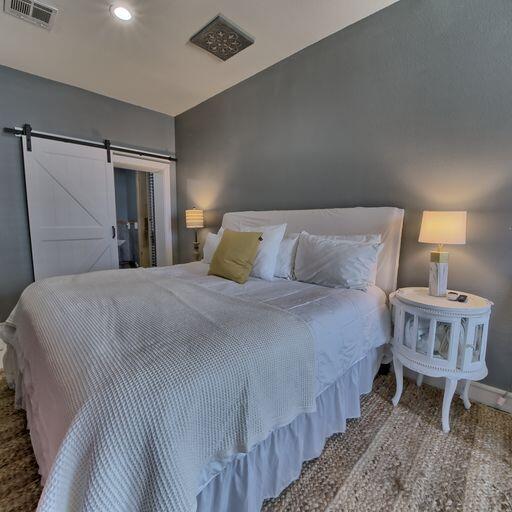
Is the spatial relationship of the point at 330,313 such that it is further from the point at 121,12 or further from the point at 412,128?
the point at 121,12

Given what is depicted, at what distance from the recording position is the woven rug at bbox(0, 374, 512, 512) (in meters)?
1.17

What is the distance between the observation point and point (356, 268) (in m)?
1.88

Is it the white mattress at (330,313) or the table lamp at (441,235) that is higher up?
the table lamp at (441,235)

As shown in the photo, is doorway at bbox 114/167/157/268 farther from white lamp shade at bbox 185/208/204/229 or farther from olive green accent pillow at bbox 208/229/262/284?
olive green accent pillow at bbox 208/229/262/284

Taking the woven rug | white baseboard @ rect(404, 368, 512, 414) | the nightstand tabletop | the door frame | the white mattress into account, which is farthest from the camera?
the door frame

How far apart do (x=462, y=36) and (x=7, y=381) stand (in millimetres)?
3823

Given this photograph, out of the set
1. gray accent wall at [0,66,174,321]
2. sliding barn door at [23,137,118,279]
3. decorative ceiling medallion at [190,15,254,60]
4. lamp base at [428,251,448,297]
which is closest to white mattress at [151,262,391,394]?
lamp base at [428,251,448,297]

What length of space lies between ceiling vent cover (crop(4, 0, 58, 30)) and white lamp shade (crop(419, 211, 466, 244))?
10.3 feet

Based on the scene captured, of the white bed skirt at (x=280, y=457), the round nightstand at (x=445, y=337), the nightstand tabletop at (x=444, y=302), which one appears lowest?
the white bed skirt at (x=280, y=457)

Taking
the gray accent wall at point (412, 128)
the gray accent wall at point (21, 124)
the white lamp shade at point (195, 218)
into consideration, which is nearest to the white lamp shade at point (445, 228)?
the gray accent wall at point (412, 128)

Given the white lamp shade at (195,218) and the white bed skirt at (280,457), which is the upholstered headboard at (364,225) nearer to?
the white bed skirt at (280,457)

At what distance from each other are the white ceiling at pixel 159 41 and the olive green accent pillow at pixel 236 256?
5.63 feet

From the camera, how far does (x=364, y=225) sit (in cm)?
216

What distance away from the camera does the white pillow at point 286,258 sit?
7.39 ft
